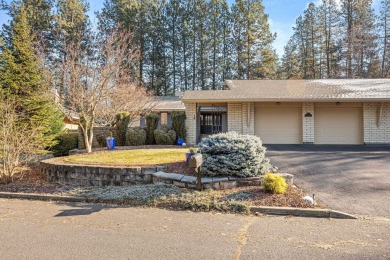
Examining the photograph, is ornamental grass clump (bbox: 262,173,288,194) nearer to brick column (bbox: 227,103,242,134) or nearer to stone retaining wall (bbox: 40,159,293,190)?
stone retaining wall (bbox: 40,159,293,190)

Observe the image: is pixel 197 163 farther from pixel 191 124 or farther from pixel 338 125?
pixel 338 125

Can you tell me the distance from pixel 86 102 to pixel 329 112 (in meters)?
11.6

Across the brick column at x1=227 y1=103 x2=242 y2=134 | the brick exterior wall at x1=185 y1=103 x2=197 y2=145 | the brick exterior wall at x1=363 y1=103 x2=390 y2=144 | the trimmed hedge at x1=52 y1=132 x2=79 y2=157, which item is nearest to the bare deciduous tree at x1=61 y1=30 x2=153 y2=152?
the trimmed hedge at x1=52 y1=132 x2=79 y2=157

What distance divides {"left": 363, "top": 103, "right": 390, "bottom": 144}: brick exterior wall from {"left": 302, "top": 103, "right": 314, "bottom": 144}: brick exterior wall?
250 centimetres

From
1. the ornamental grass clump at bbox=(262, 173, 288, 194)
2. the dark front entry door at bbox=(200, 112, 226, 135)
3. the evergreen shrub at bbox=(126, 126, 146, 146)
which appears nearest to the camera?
the ornamental grass clump at bbox=(262, 173, 288, 194)

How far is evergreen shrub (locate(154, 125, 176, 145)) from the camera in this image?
39.9 feet

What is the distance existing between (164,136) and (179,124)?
104cm

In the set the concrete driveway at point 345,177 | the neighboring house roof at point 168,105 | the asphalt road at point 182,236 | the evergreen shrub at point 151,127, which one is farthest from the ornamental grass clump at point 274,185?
the neighboring house roof at point 168,105

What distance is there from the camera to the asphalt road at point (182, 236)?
2896 mm

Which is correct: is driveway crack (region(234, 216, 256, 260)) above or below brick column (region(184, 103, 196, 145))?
below

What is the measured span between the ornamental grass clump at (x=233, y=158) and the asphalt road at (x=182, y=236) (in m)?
1.42

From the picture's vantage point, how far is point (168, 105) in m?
18.7

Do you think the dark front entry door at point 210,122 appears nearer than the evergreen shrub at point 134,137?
No

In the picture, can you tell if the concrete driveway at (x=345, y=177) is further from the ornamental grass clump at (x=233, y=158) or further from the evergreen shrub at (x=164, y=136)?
the evergreen shrub at (x=164, y=136)
